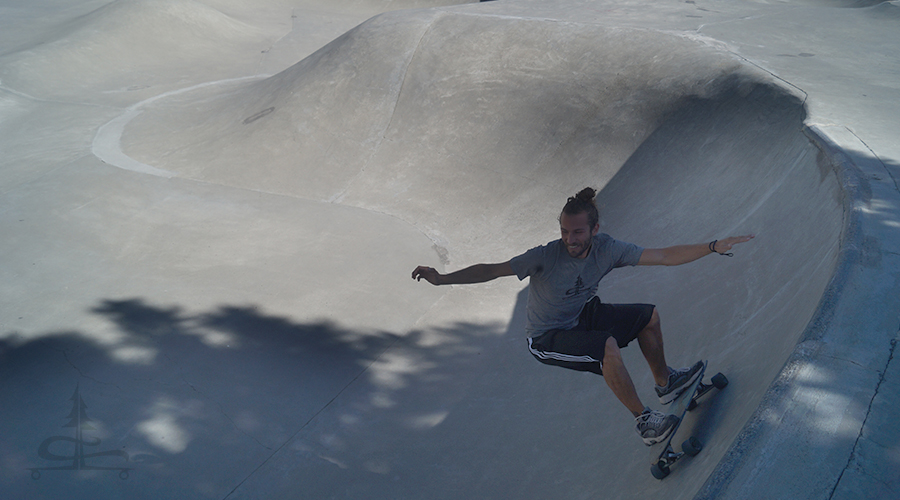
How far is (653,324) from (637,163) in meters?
4.25

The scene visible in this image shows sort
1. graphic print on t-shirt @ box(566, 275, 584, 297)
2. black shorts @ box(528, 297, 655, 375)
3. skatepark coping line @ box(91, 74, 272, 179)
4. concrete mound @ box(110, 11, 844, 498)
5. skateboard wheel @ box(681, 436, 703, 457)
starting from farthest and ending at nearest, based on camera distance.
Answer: skatepark coping line @ box(91, 74, 272, 179)
concrete mound @ box(110, 11, 844, 498)
graphic print on t-shirt @ box(566, 275, 584, 297)
black shorts @ box(528, 297, 655, 375)
skateboard wheel @ box(681, 436, 703, 457)

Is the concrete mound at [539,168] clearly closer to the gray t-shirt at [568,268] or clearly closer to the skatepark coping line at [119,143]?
the skatepark coping line at [119,143]

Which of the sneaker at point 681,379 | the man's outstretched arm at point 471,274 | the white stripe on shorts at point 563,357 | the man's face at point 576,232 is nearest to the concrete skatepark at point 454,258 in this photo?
the sneaker at point 681,379

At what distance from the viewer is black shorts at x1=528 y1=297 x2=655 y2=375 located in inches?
115

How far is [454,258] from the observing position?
6.96 meters

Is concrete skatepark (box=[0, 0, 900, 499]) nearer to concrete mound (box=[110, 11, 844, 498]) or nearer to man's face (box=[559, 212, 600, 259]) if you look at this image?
concrete mound (box=[110, 11, 844, 498])

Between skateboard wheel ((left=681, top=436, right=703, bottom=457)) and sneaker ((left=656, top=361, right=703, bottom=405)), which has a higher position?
sneaker ((left=656, top=361, right=703, bottom=405))

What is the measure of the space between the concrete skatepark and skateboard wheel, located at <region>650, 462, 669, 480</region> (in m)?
0.07

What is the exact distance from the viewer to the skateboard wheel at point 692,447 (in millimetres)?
2684

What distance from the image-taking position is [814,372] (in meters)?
2.33

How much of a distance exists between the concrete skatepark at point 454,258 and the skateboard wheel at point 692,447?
6cm

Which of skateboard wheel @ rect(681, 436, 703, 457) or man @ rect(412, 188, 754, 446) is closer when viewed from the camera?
skateboard wheel @ rect(681, 436, 703, 457)

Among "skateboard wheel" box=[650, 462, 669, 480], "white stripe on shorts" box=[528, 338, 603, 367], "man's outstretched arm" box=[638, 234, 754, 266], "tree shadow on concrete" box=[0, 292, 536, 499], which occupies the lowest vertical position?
"tree shadow on concrete" box=[0, 292, 536, 499]

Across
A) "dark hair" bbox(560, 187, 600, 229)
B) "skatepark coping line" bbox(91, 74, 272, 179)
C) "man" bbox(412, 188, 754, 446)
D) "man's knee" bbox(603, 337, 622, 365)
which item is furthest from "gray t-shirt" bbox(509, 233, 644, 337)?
"skatepark coping line" bbox(91, 74, 272, 179)
